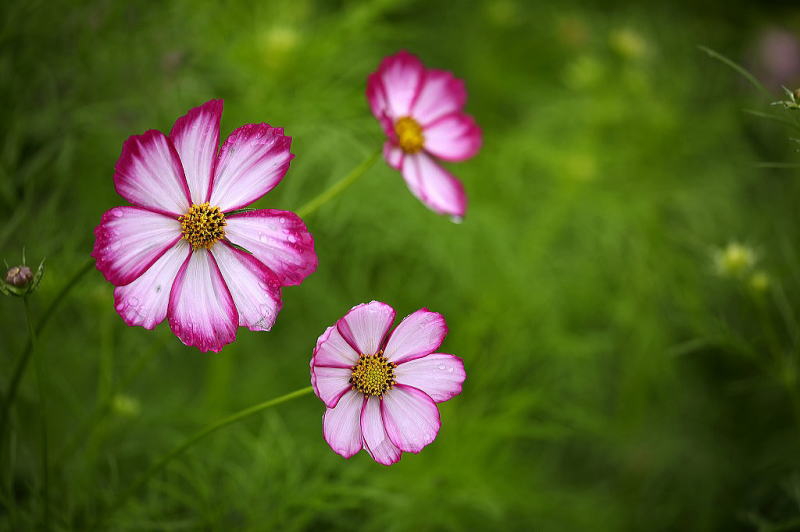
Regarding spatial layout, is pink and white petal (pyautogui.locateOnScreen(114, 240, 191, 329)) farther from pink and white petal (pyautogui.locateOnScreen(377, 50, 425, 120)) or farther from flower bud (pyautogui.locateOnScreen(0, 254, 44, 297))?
pink and white petal (pyautogui.locateOnScreen(377, 50, 425, 120))

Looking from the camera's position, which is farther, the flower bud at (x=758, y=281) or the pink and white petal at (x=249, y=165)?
the flower bud at (x=758, y=281)

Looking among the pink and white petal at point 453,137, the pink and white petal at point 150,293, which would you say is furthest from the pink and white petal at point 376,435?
the pink and white petal at point 453,137

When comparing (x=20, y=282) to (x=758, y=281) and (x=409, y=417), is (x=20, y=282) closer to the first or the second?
(x=409, y=417)

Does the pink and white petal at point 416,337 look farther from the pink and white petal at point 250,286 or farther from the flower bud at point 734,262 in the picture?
the flower bud at point 734,262

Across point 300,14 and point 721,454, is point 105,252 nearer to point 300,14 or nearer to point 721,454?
point 300,14

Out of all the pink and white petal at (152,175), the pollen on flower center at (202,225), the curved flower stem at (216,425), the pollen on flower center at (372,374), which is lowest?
the curved flower stem at (216,425)
